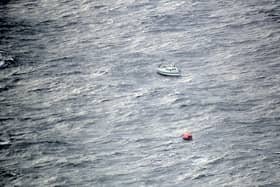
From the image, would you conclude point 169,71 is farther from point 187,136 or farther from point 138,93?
point 187,136

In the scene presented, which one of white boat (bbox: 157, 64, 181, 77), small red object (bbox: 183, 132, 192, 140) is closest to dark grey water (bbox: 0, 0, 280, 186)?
small red object (bbox: 183, 132, 192, 140)

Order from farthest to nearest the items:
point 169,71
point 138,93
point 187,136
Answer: point 169,71 → point 138,93 → point 187,136

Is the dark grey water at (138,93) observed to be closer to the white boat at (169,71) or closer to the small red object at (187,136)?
the small red object at (187,136)

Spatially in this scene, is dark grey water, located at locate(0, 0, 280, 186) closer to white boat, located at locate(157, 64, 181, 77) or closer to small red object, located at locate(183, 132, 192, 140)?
small red object, located at locate(183, 132, 192, 140)

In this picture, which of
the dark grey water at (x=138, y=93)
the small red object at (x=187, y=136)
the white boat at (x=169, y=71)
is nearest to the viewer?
the dark grey water at (x=138, y=93)

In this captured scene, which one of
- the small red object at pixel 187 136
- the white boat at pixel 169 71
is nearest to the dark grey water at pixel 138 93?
the small red object at pixel 187 136

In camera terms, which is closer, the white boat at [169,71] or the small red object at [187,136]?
the small red object at [187,136]

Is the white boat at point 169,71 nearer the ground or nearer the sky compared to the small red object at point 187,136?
nearer the sky

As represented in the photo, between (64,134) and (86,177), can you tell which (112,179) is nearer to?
(86,177)

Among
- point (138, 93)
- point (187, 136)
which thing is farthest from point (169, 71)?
point (187, 136)
